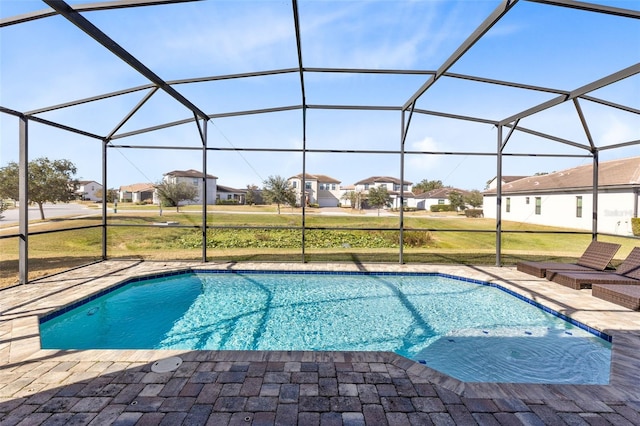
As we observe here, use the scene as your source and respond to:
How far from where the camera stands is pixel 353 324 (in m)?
4.75

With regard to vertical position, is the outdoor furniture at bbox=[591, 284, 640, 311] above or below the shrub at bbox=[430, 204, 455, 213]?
below

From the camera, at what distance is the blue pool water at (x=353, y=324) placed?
12.2ft

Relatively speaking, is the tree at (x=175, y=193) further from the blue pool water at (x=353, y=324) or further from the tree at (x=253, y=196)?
the blue pool water at (x=353, y=324)

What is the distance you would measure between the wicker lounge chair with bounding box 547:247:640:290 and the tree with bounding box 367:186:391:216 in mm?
16097

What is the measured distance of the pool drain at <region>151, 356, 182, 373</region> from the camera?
113 inches

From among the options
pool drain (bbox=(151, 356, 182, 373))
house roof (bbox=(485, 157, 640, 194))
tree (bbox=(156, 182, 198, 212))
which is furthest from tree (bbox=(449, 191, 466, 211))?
pool drain (bbox=(151, 356, 182, 373))

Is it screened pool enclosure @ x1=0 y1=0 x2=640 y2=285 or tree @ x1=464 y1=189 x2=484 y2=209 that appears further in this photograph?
tree @ x1=464 y1=189 x2=484 y2=209

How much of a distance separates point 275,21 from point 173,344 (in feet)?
16.5

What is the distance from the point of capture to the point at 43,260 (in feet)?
29.1

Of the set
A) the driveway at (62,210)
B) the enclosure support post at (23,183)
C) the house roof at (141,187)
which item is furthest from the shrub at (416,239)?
the house roof at (141,187)

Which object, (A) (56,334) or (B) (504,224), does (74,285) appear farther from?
(B) (504,224)

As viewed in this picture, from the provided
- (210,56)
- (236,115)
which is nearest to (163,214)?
(236,115)

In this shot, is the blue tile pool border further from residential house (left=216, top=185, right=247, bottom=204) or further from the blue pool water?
residential house (left=216, top=185, right=247, bottom=204)

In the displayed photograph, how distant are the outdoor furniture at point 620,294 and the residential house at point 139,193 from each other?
16.6 m
